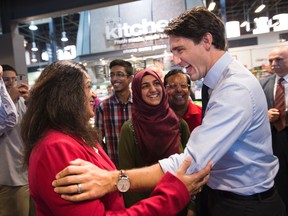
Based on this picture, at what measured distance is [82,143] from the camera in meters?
1.10

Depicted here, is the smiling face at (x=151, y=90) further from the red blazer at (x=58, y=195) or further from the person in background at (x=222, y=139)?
the red blazer at (x=58, y=195)

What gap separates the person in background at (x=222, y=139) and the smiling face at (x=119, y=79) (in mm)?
1707

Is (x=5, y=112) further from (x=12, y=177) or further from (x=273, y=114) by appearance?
(x=273, y=114)

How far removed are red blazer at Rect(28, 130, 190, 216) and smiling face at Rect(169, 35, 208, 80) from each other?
22.7 inches

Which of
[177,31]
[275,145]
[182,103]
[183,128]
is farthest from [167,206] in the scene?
[275,145]

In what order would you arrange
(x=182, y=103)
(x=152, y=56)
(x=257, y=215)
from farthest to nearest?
1. (x=152, y=56)
2. (x=182, y=103)
3. (x=257, y=215)

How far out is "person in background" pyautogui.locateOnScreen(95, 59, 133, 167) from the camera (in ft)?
9.71

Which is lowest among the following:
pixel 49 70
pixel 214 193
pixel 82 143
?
pixel 214 193

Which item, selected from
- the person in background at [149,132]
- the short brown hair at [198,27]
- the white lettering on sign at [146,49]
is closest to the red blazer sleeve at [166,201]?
the short brown hair at [198,27]

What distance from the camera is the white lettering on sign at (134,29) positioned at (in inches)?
296

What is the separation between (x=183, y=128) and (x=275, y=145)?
1227 millimetres

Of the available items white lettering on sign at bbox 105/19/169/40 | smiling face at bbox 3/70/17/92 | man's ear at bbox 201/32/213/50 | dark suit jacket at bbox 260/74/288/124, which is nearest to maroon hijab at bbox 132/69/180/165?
man's ear at bbox 201/32/213/50

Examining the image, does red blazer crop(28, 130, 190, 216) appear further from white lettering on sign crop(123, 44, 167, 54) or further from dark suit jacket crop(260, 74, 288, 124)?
white lettering on sign crop(123, 44, 167, 54)

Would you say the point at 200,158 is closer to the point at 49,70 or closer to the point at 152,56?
the point at 49,70
